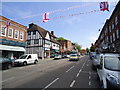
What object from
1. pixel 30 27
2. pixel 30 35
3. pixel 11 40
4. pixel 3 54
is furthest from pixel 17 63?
pixel 30 27

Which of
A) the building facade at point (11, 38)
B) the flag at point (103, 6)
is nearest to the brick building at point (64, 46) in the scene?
the building facade at point (11, 38)

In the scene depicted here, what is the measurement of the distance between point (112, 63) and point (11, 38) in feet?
67.0

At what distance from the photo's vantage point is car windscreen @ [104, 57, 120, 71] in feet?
15.3

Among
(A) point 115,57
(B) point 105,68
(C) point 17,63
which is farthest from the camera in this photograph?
(C) point 17,63

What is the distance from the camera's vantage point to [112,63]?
498 cm

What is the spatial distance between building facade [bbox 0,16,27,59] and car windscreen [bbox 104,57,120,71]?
58.0 feet

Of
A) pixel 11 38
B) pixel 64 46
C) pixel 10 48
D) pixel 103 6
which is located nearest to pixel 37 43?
pixel 11 38

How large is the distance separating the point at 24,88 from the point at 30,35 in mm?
31792

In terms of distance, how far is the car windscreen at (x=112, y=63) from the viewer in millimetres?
4666

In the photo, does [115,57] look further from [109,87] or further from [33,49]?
[33,49]

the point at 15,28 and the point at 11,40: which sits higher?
the point at 15,28

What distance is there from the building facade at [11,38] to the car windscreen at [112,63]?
17.7m

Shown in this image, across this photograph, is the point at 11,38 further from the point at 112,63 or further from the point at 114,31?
the point at 114,31

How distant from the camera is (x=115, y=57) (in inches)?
209
